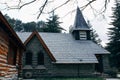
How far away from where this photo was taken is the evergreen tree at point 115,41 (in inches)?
1330

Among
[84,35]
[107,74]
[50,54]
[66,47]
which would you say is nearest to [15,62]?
[50,54]

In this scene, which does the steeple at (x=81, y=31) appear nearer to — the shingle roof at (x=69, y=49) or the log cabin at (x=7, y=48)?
the shingle roof at (x=69, y=49)

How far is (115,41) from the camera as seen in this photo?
1355 inches

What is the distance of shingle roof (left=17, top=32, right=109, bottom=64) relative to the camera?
22.3 metres

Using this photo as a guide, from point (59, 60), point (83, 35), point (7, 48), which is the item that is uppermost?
point (83, 35)

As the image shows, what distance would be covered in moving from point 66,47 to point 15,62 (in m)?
12.5

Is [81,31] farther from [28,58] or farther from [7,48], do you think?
[7,48]

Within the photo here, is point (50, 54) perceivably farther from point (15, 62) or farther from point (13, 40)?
point (13, 40)

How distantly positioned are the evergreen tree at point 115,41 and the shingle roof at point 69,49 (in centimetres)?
943

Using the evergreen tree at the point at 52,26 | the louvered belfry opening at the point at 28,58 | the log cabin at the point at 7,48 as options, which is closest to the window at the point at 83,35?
the louvered belfry opening at the point at 28,58

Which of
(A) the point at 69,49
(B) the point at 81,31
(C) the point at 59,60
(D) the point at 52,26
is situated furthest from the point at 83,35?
(D) the point at 52,26

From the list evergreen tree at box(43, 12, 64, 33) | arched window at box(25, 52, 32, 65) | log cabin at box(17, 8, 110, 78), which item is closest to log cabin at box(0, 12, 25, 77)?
log cabin at box(17, 8, 110, 78)

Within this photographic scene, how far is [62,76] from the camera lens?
21.7 metres

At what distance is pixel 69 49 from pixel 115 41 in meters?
13.7
